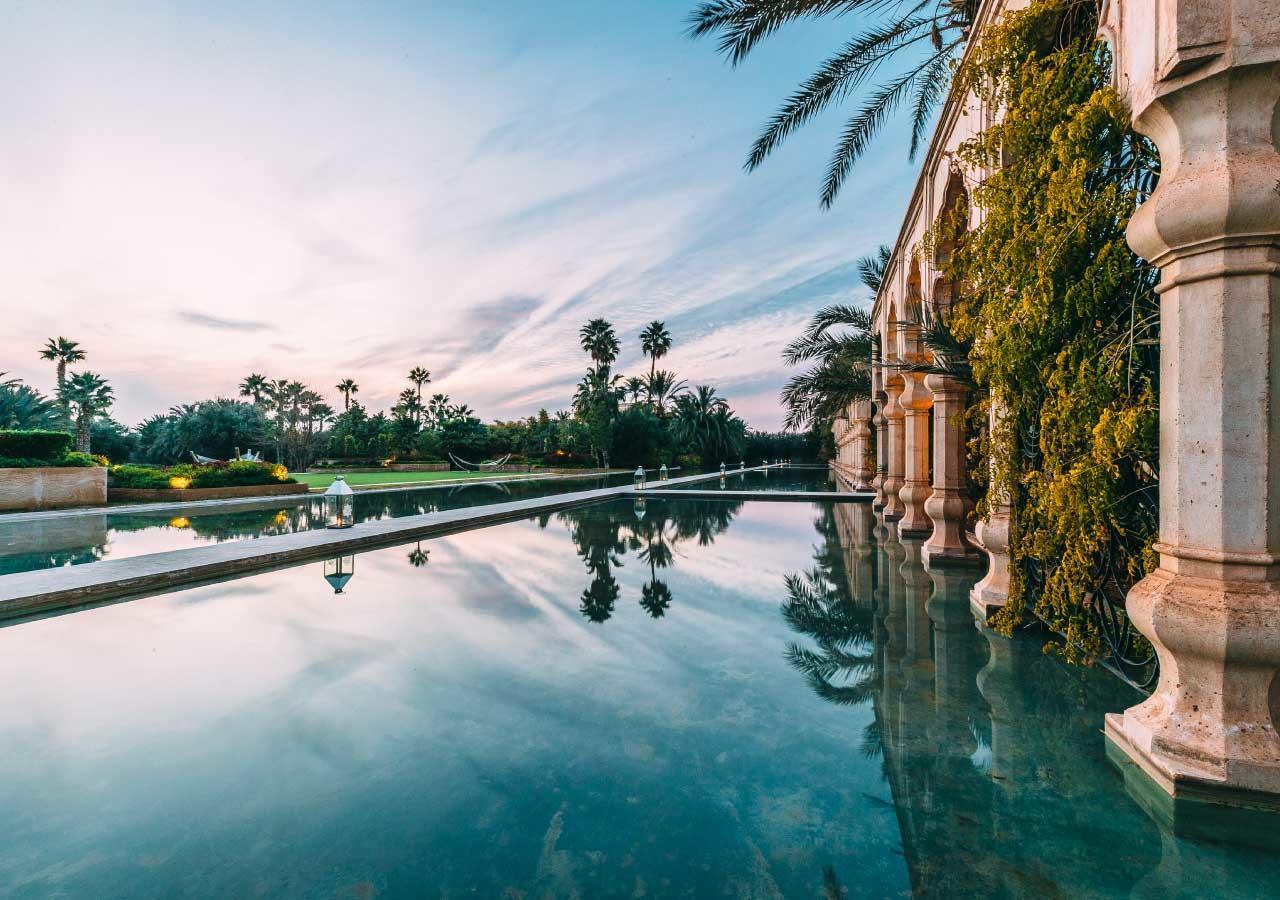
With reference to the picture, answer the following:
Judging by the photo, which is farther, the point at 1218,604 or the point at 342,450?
the point at 342,450

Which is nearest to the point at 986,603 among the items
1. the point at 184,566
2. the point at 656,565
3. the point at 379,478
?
the point at 656,565

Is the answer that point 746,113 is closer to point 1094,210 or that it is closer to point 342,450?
point 1094,210

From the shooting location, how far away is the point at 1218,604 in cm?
225

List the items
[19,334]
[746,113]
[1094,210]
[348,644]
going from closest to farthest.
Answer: [1094,210] < [348,644] < [746,113] < [19,334]

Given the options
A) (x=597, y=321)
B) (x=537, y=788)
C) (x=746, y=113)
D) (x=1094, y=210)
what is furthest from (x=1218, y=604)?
(x=597, y=321)

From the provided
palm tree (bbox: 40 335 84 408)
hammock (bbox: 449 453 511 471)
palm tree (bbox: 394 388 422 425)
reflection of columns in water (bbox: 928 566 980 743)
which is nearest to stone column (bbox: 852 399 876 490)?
reflection of columns in water (bbox: 928 566 980 743)

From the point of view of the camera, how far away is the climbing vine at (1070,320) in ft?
10.1

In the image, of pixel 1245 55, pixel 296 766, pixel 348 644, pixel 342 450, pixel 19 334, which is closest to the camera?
pixel 1245 55

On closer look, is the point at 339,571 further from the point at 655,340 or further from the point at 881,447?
the point at 655,340

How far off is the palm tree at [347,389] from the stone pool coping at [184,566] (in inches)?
2304

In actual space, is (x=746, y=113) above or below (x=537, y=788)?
above

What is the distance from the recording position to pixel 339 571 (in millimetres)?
7156

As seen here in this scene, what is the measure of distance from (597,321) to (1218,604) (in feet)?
154

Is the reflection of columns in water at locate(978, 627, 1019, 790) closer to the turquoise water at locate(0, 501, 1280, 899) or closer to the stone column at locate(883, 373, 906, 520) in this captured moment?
the turquoise water at locate(0, 501, 1280, 899)
